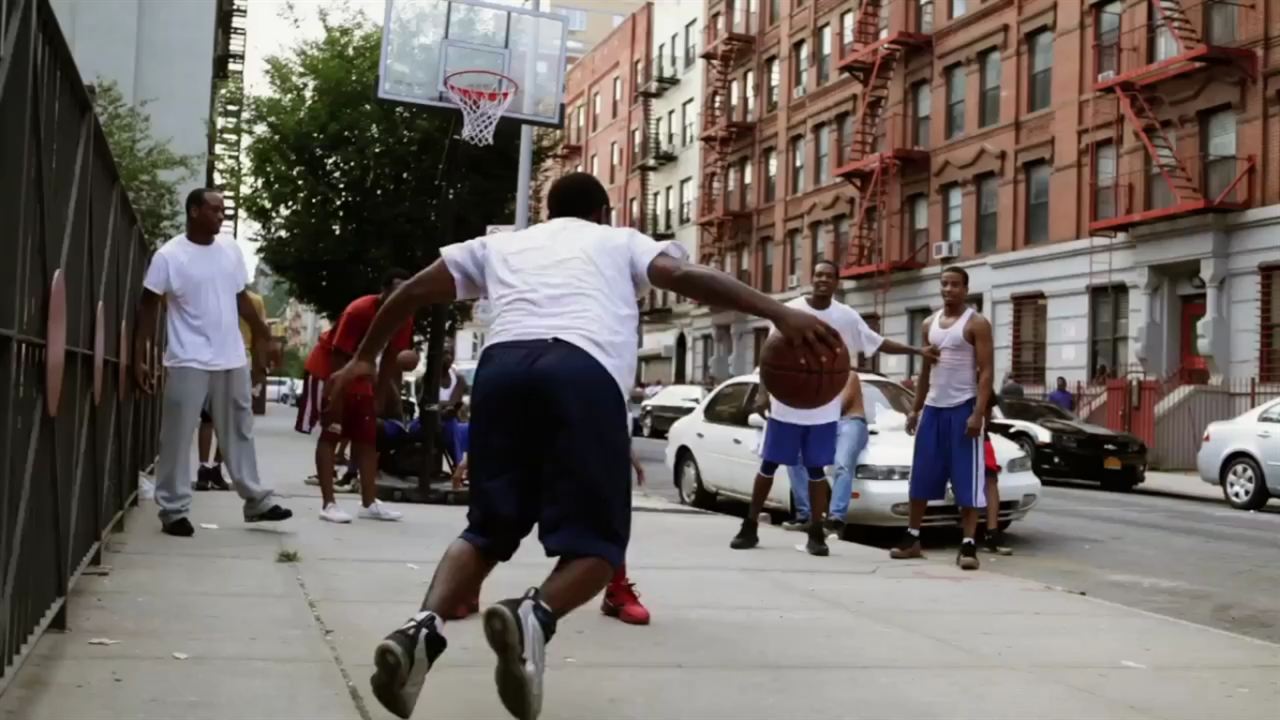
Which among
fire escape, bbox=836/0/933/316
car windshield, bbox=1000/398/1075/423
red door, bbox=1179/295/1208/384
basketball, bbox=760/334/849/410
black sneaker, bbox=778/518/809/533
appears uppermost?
fire escape, bbox=836/0/933/316

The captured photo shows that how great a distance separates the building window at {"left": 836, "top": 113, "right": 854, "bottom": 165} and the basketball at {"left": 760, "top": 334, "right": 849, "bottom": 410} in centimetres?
3563

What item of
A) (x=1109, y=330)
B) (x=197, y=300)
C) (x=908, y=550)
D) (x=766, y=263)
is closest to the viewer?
(x=197, y=300)

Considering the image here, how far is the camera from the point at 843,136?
4012cm

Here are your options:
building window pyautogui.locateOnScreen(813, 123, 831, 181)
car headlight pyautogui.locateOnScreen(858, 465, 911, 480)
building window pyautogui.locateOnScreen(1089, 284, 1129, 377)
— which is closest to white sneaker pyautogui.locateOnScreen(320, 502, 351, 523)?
car headlight pyautogui.locateOnScreen(858, 465, 911, 480)

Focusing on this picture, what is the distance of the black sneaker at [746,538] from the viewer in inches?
371

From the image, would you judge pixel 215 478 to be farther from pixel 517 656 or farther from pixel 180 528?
pixel 517 656

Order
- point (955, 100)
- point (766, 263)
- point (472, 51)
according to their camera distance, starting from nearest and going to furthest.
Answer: point (472, 51)
point (955, 100)
point (766, 263)

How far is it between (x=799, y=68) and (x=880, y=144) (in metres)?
6.81

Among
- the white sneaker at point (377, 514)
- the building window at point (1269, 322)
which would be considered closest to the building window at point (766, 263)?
the building window at point (1269, 322)

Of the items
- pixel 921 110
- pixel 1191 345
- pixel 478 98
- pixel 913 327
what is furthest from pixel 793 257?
pixel 478 98

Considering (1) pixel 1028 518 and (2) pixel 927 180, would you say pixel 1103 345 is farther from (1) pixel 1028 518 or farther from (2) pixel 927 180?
(1) pixel 1028 518

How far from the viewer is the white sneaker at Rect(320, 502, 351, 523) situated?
31.1 ft

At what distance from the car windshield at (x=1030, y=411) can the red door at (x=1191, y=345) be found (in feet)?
17.5

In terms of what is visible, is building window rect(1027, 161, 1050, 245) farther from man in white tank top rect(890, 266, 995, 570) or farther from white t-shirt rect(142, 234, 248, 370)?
white t-shirt rect(142, 234, 248, 370)
